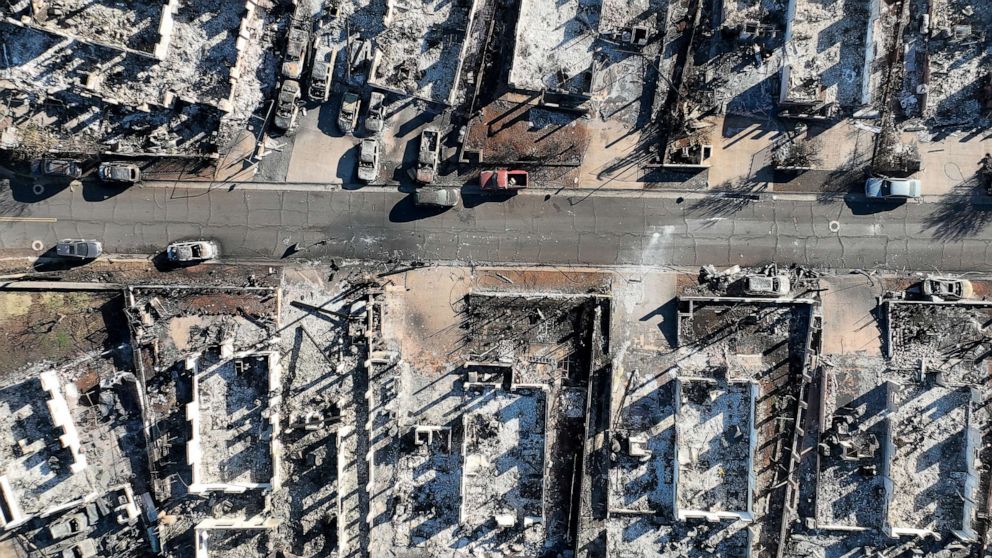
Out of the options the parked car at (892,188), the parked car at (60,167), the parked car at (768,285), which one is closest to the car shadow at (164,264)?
the parked car at (60,167)

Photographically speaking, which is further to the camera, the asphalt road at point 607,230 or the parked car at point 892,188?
the asphalt road at point 607,230

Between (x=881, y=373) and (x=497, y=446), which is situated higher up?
(x=881, y=373)

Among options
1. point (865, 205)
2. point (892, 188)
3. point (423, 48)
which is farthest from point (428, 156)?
point (892, 188)

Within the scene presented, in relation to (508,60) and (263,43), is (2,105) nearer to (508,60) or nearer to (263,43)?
(263,43)


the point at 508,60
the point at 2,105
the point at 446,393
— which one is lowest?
the point at 446,393

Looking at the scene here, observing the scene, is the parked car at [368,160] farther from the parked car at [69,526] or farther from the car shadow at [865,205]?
the car shadow at [865,205]

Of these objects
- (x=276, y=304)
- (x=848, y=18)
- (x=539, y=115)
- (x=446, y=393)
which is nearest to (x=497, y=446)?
(x=446, y=393)

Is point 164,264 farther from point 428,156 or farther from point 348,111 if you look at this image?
point 428,156
